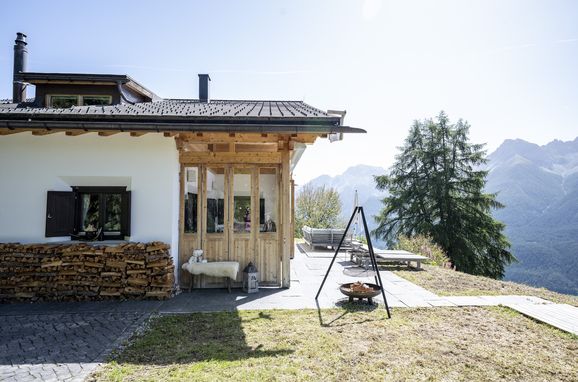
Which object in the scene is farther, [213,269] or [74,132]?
[213,269]

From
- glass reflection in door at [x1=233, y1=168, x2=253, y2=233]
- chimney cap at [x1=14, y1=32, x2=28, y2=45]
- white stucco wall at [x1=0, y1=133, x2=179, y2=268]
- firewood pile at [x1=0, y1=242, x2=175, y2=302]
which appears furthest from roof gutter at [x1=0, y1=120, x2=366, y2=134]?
chimney cap at [x1=14, y1=32, x2=28, y2=45]

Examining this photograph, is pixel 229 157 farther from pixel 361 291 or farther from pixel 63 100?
pixel 63 100

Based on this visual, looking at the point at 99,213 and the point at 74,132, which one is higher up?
the point at 74,132

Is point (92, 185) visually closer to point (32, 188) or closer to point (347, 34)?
point (32, 188)

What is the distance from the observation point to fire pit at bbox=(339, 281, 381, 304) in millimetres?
5992

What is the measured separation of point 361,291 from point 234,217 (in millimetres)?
3137

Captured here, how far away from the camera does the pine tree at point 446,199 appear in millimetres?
20469

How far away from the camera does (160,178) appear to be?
677 centimetres

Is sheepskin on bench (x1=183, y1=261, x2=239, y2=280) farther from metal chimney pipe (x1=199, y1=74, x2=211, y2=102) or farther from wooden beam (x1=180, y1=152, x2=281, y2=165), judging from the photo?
metal chimney pipe (x1=199, y1=74, x2=211, y2=102)

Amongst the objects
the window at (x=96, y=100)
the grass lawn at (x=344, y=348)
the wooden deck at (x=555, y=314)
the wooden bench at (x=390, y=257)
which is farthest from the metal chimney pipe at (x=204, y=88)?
the wooden deck at (x=555, y=314)

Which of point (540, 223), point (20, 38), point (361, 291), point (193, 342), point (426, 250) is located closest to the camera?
point (193, 342)

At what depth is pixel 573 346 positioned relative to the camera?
13.7 ft

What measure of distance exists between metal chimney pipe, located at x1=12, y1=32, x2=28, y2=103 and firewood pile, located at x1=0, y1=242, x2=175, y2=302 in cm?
592

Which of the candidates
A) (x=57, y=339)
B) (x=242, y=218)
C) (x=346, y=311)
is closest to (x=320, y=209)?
(x=242, y=218)
